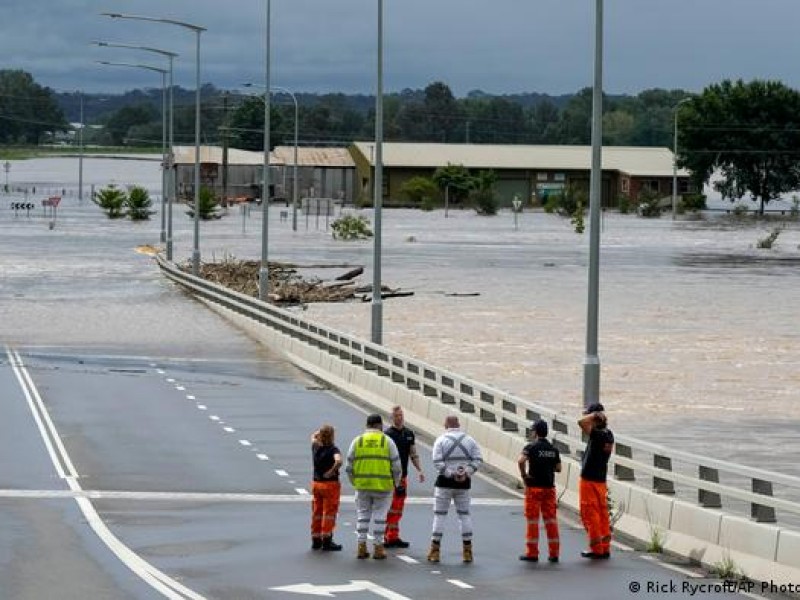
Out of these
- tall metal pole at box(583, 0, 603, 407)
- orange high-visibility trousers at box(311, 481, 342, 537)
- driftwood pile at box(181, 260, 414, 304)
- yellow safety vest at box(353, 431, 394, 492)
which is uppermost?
tall metal pole at box(583, 0, 603, 407)

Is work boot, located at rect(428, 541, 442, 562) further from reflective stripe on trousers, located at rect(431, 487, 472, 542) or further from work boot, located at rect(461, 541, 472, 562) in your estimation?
work boot, located at rect(461, 541, 472, 562)

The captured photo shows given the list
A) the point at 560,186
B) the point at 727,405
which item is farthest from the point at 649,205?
the point at 727,405

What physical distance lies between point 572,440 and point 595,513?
216 inches

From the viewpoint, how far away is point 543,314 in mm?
65625

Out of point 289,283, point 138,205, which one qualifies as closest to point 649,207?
point 138,205

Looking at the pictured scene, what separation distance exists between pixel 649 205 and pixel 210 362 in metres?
130

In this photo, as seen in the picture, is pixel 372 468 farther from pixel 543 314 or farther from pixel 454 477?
pixel 543 314

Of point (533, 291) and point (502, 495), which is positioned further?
point (533, 291)

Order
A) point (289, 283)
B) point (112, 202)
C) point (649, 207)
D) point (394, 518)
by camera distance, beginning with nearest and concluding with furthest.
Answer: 1. point (394, 518)
2. point (289, 283)
3. point (112, 202)
4. point (649, 207)

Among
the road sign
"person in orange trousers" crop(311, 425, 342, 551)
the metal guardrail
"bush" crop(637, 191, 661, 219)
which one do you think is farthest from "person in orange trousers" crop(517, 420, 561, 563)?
"bush" crop(637, 191, 661, 219)

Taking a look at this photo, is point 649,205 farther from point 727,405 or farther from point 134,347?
point 727,405

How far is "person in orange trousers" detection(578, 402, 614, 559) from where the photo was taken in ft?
69.8

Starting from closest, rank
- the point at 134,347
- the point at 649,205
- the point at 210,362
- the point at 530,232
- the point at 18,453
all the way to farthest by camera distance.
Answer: the point at 18,453 < the point at 210,362 < the point at 134,347 < the point at 530,232 < the point at 649,205

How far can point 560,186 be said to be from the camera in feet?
655
